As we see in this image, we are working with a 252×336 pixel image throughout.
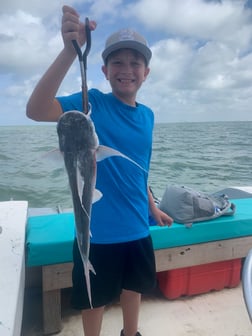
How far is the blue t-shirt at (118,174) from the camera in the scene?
1.60 m

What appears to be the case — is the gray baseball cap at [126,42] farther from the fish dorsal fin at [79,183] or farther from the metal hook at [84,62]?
the fish dorsal fin at [79,183]

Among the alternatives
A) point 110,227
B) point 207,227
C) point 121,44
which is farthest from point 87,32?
point 207,227

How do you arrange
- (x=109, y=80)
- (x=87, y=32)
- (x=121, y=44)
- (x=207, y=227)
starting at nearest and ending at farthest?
(x=87, y=32), (x=121, y=44), (x=109, y=80), (x=207, y=227)

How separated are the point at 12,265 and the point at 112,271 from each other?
0.64 m

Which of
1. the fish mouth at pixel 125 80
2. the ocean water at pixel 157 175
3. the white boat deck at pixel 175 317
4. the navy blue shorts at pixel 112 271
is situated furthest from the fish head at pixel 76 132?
the ocean water at pixel 157 175

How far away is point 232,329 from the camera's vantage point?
2395 millimetres

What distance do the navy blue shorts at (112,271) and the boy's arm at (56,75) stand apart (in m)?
0.74

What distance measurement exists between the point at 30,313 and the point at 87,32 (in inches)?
93.4

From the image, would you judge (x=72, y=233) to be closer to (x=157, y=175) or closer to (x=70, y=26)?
(x=70, y=26)

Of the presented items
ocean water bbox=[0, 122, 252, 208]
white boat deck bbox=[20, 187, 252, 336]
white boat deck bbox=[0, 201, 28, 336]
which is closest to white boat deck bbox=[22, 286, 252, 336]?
white boat deck bbox=[20, 187, 252, 336]

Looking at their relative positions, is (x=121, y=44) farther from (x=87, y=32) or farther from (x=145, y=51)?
(x=87, y=32)

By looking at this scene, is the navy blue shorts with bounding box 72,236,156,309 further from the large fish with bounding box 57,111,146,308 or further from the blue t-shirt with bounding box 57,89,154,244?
the large fish with bounding box 57,111,146,308

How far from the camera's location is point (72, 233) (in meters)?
2.31

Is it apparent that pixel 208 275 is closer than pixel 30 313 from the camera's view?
No
